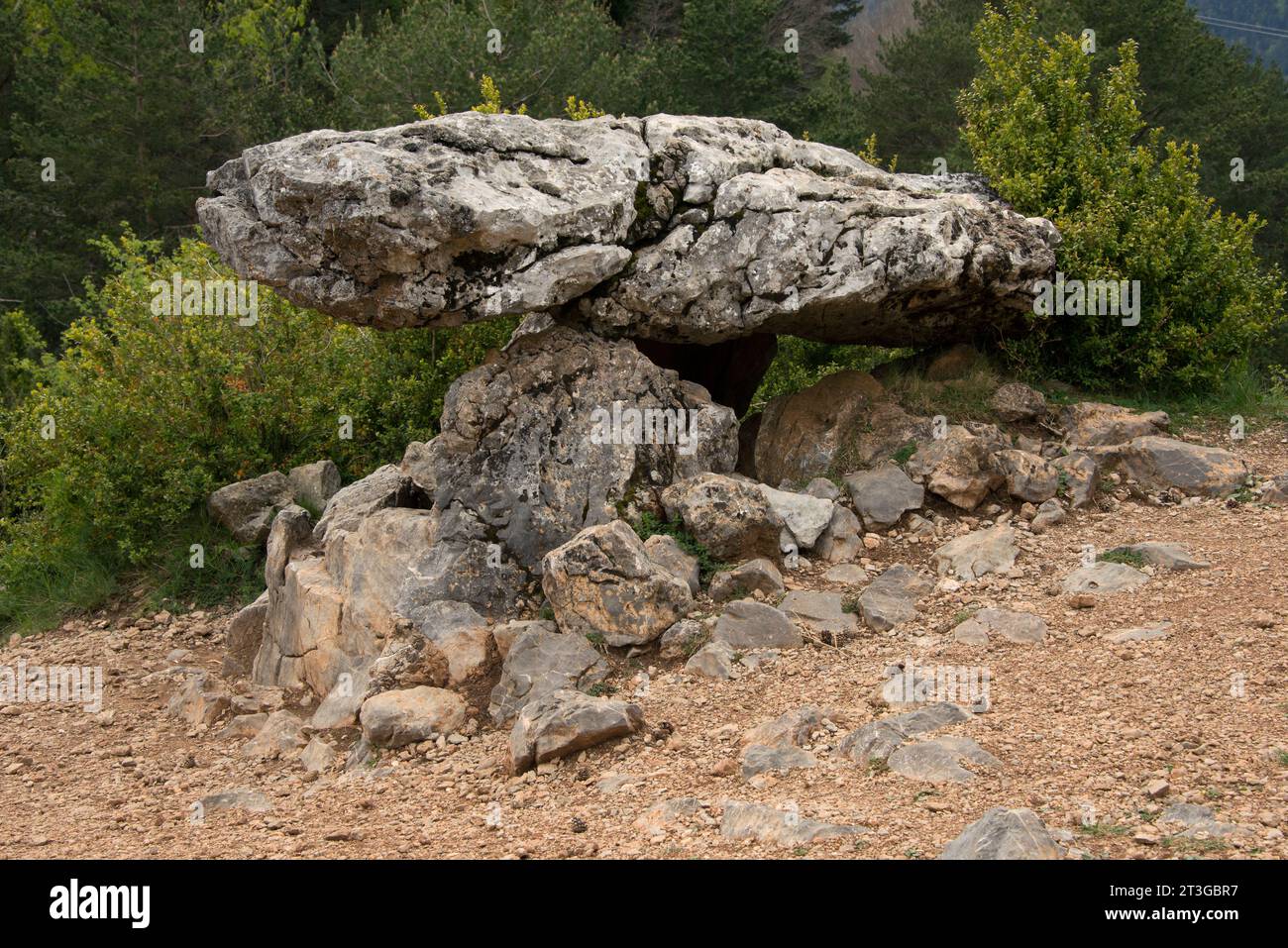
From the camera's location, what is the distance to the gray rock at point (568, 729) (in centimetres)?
750

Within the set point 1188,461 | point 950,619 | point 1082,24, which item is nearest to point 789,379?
point 1188,461

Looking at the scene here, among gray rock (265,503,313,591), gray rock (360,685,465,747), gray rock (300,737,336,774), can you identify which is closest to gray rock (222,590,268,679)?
gray rock (265,503,313,591)

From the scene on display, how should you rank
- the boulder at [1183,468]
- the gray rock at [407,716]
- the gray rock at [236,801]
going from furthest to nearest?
the boulder at [1183,468], the gray rock at [407,716], the gray rock at [236,801]

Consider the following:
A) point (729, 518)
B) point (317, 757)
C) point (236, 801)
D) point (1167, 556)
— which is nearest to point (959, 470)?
point (1167, 556)

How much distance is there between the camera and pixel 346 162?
9031 millimetres

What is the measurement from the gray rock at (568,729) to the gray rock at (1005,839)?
2516 millimetres

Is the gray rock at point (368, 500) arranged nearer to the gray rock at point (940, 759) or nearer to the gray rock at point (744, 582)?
the gray rock at point (744, 582)

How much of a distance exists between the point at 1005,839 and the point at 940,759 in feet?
4.11

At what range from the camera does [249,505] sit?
40.5 feet

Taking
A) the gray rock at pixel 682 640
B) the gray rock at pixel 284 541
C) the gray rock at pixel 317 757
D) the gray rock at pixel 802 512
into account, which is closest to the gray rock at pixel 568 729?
the gray rock at pixel 682 640

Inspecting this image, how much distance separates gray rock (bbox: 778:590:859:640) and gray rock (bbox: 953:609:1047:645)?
0.78 metres

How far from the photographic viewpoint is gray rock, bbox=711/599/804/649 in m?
8.60

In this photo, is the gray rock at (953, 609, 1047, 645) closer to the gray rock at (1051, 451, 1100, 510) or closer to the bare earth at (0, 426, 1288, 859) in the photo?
the bare earth at (0, 426, 1288, 859)

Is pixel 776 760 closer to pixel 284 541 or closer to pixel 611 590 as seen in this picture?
pixel 611 590
